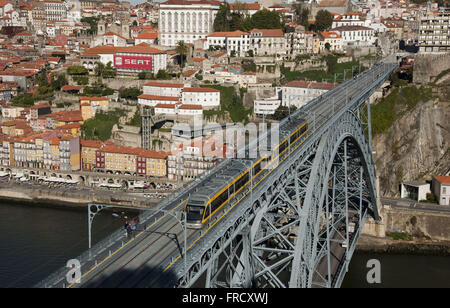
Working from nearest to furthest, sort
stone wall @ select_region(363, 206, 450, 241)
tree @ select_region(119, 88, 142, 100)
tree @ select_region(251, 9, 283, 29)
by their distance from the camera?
stone wall @ select_region(363, 206, 450, 241)
tree @ select_region(119, 88, 142, 100)
tree @ select_region(251, 9, 283, 29)

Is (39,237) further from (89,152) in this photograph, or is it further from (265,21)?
(265,21)

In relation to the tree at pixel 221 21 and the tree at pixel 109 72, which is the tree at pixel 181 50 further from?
the tree at pixel 221 21

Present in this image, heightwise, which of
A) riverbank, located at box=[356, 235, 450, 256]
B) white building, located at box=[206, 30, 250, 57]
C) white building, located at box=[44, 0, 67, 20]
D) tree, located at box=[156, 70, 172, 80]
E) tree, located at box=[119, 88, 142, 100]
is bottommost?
riverbank, located at box=[356, 235, 450, 256]

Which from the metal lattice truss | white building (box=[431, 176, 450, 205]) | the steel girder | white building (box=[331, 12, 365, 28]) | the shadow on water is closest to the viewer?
the shadow on water

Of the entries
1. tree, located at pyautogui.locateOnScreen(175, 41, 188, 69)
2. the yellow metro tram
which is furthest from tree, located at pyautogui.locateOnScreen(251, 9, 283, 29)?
the yellow metro tram

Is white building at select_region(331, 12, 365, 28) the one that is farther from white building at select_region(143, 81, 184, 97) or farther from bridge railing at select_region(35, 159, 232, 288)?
bridge railing at select_region(35, 159, 232, 288)

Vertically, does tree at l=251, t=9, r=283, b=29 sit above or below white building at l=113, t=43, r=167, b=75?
above
